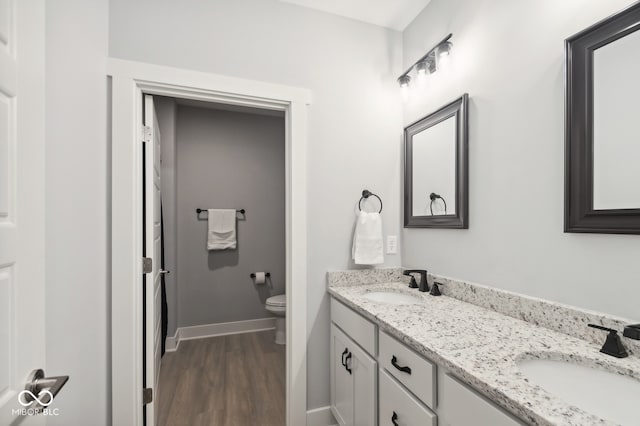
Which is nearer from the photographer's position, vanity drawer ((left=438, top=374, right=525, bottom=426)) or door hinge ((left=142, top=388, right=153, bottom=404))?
vanity drawer ((left=438, top=374, right=525, bottom=426))

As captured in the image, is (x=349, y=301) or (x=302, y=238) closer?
(x=349, y=301)

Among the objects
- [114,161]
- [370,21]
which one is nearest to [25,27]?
[114,161]

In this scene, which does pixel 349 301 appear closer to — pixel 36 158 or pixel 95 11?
pixel 36 158

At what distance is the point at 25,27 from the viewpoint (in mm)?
642

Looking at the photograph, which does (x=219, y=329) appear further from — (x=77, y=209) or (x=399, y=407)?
(x=399, y=407)

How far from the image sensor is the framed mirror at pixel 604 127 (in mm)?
900

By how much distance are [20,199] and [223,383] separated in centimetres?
216

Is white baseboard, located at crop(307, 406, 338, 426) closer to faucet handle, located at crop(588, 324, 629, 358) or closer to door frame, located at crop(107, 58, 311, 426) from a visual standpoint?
door frame, located at crop(107, 58, 311, 426)

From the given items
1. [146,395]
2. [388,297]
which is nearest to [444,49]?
[388,297]

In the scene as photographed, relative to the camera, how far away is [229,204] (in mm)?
3324

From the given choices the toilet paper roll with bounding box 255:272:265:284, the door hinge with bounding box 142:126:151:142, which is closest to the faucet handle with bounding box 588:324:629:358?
the door hinge with bounding box 142:126:151:142

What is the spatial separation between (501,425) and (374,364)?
650 millimetres

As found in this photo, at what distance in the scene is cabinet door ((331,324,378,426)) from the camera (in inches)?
52.2

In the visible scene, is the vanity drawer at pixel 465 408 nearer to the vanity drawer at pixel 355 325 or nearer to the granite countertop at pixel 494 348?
the granite countertop at pixel 494 348
